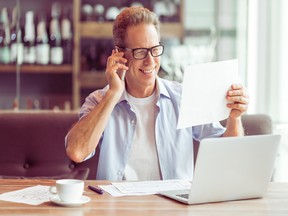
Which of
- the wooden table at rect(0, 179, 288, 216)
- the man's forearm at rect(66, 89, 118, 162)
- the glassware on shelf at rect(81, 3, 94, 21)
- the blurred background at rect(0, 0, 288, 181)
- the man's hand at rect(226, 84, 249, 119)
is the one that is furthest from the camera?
the glassware on shelf at rect(81, 3, 94, 21)

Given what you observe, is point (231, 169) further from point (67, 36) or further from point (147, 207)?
point (67, 36)

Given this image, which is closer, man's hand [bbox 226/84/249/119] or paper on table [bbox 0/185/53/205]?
paper on table [bbox 0/185/53/205]

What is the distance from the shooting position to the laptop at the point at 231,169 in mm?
1450

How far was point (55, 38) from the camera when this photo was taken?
14.9ft

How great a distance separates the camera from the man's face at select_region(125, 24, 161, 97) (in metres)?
1.98

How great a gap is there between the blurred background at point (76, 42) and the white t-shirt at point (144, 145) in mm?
2233

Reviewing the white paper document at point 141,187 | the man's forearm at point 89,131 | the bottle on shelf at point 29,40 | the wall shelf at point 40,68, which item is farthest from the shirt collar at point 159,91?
the bottle on shelf at point 29,40

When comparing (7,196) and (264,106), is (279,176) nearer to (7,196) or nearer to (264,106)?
(264,106)

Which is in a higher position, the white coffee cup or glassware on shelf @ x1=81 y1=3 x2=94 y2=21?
glassware on shelf @ x1=81 y1=3 x2=94 y2=21

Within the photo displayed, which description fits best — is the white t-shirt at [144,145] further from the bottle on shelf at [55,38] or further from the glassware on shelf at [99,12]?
the glassware on shelf at [99,12]

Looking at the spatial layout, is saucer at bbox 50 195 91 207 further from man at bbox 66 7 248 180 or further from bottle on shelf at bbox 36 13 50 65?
bottle on shelf at bbox 36 13 50 65

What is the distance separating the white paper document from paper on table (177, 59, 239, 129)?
0.20 m

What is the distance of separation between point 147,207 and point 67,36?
320cm

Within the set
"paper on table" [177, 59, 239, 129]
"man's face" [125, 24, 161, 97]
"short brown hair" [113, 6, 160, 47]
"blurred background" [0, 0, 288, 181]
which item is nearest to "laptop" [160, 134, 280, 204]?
"paper on table" [177, 59, 239, 129]
